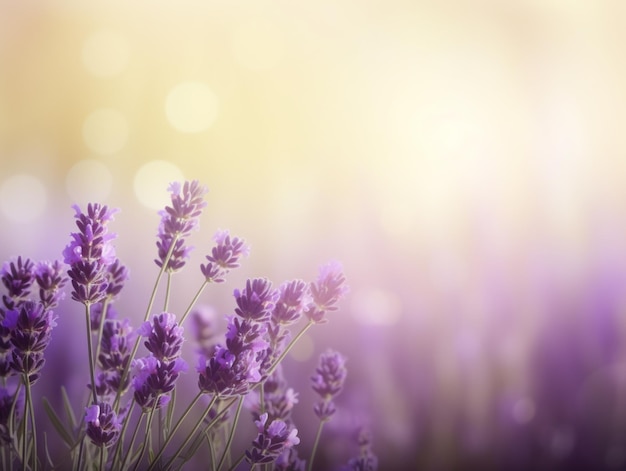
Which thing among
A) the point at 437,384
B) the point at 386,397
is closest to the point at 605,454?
the point at 437,384

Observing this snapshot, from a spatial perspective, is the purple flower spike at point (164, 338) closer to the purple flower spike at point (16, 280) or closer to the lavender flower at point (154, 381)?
the lavender flower at point (154, 381)

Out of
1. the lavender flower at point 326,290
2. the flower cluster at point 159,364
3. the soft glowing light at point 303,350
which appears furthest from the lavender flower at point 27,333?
the soft glowing light at point 303,350

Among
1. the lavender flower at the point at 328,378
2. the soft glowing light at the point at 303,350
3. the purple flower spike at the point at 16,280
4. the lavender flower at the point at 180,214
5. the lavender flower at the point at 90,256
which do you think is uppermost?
the lavender flower at the point at 180,214

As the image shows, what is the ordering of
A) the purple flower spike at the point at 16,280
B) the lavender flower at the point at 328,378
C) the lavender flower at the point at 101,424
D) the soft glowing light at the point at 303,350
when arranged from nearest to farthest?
the lavender flower at the point at 101,424
the purple flower spike at the point at 16,280
the lavender flower at the point at 328,378
the soft glowing light at the point at 303,350

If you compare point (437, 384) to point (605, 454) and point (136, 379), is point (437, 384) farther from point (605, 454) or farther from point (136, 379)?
point (136, 379)

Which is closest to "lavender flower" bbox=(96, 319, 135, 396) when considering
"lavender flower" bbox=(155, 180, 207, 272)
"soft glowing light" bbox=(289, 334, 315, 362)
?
"lavender flower" bbox=(155, 180, 207, 272)
